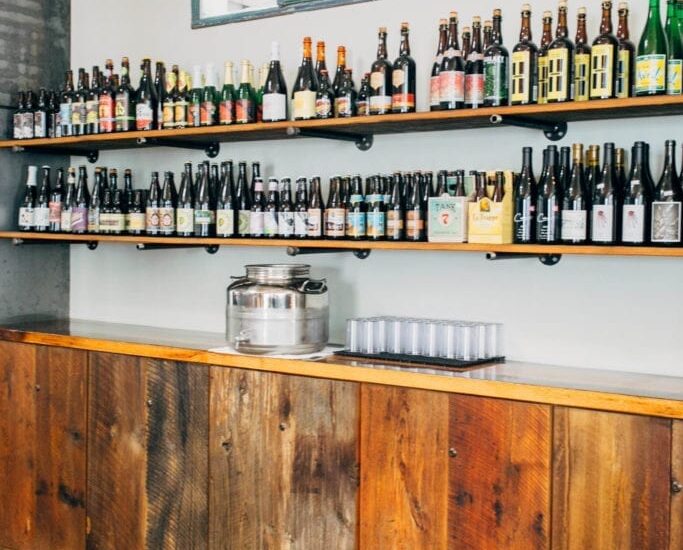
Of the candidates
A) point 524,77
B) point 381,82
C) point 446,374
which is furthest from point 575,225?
point 381,82

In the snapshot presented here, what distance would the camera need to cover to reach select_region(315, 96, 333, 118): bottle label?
Result: 342 centimetres

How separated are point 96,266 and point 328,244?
5.27 ft

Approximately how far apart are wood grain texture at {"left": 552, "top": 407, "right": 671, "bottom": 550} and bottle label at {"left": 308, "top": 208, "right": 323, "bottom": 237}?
116 cm

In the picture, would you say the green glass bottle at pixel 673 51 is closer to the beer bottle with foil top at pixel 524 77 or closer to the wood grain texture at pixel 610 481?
the beer bottle with foil top at pixel 524 77

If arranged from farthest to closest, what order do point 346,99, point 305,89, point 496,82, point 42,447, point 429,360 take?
point 42,447 → point 305,89 → point 346,99 → point 429,360 → point 496,82

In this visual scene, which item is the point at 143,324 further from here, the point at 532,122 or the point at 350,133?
the point at 532,122

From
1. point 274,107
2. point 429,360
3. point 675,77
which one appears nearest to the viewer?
point 675,77

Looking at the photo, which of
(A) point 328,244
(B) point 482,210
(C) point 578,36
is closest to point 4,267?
(A) point 328,244

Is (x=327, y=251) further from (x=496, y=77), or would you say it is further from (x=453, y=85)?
(x=496, y=77)

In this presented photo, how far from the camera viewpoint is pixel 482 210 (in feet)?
10.0

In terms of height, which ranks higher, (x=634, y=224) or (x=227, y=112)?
(x=227, y=112)

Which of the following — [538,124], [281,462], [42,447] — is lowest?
[42,447]

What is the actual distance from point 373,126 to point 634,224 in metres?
0.97

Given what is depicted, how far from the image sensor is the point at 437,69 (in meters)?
3.26
